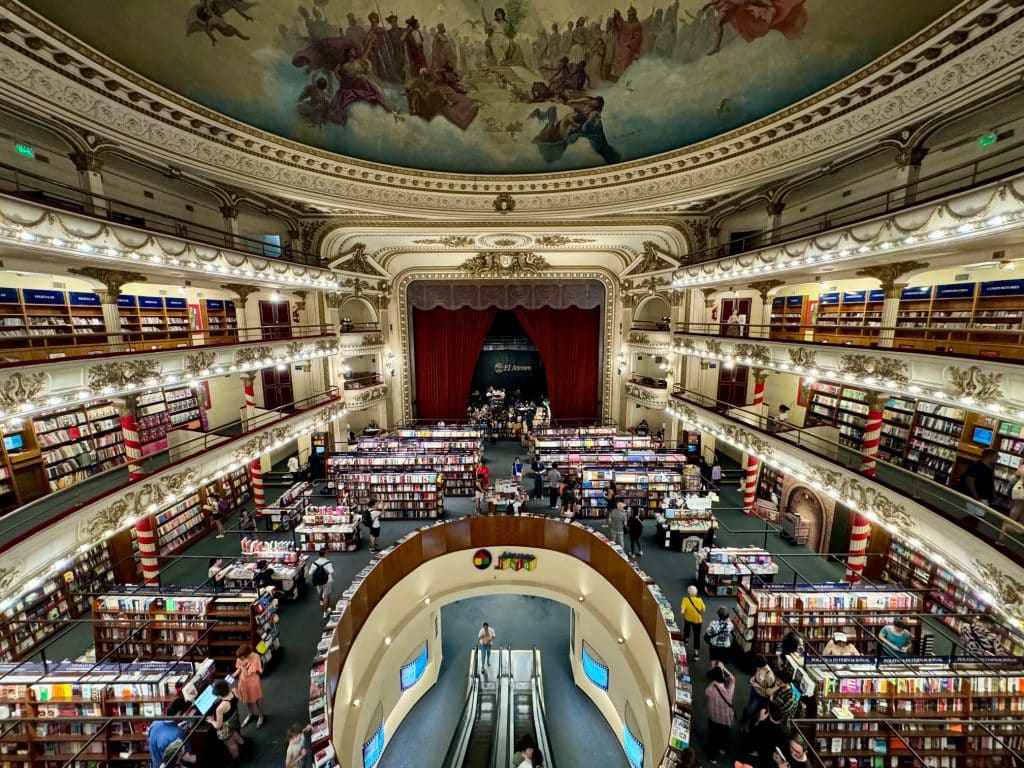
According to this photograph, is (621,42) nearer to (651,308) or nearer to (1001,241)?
(1001,241)


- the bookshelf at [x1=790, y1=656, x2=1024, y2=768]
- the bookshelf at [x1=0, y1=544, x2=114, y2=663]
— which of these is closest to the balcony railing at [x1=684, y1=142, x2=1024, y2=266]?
the bookshelf at [x1=790, y1=656, x2=1024, y2=768]

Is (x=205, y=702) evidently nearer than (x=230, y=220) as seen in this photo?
Yes

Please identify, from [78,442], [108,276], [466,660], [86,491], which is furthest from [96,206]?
[466,660]

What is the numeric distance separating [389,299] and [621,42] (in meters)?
11.4

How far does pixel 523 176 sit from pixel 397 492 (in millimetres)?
9569

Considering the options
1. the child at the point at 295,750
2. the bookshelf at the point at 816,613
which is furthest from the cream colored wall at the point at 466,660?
the bookshelf at the point at 816,613

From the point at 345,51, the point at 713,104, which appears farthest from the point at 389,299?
the point at 713,104

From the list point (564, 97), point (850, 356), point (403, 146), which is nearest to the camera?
point (850, 356)

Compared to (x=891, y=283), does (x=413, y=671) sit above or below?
below

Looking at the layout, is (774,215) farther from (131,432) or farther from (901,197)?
(131,432)

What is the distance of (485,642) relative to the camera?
1074cm

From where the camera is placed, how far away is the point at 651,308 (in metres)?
17.2

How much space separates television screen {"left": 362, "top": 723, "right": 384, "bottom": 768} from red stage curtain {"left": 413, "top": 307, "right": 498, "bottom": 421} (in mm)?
11377

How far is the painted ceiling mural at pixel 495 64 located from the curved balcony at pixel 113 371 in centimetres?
508
